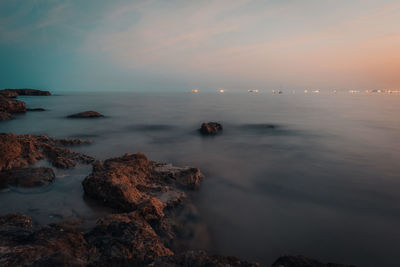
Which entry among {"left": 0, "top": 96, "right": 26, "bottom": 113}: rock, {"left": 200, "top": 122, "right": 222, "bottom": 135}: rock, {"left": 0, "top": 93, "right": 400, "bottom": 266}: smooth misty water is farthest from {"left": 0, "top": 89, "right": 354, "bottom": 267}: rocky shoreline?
{"left": 0, "top": 96, "right": 26, "bottom": 113}: rock

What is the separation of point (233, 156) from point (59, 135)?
1074 cm

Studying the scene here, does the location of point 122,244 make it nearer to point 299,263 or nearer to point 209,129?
point 299,263

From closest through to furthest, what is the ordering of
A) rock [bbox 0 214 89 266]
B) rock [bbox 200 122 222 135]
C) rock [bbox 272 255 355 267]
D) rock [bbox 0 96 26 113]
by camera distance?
rock [bbox 0 214 89 266], rock [bbox 272 255 355 267], rock [bbox 200 122 222 135], rock [bbox 0 96 26 113]

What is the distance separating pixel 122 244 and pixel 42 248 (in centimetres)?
77

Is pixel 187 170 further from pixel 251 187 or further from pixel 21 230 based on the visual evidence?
pixel 21 230

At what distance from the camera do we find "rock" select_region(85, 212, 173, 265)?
2.36 m

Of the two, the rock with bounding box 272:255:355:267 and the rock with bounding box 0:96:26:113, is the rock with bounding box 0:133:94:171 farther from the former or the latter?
the rock with bounding box 0:96:26:113

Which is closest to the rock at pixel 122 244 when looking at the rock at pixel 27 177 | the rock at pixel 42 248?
the rock at pixel 42 248

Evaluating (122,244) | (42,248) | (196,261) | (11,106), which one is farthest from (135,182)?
(11,106)

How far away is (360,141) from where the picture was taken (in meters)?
12.6

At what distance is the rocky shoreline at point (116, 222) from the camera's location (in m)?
2.16

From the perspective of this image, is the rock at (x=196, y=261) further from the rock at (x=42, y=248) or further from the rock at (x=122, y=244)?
the rock at (x=42, y=248)

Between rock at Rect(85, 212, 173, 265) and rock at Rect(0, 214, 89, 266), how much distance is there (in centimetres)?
14

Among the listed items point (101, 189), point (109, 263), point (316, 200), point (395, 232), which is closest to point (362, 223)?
point (395, 232)
